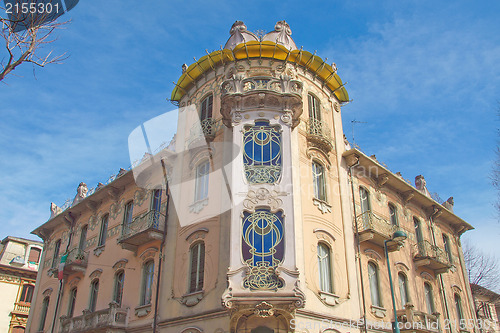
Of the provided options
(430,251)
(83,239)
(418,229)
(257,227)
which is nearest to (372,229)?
(257,227)

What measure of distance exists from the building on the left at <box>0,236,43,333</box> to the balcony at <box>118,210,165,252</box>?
61.7ft

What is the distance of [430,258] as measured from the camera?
23.9m

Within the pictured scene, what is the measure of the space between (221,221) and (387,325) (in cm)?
888

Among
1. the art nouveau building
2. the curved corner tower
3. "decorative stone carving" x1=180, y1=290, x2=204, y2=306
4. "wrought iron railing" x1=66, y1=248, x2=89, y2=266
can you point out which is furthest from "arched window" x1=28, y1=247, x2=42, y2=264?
"decorative stone carving" x1=180, y1=290, x2=204, y2=306

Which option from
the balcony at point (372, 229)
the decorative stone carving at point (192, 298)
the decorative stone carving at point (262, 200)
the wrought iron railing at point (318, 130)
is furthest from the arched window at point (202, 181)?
the balcony at point (372, 229)

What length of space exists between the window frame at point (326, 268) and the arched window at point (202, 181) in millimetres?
5603

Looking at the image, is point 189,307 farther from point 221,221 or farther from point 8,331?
point 8,331

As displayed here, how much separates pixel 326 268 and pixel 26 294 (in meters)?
28.6

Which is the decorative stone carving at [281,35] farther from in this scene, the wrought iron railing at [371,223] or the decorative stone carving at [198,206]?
the wrought iron railing at [371,223]

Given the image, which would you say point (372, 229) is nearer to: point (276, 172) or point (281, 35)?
point (276, 172)

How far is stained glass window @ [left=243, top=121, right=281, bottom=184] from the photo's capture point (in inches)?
720

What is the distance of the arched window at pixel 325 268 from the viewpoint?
1795cm

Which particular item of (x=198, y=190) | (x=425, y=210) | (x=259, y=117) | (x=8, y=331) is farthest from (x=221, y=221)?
(x=8, y=331)

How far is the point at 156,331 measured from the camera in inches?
738
